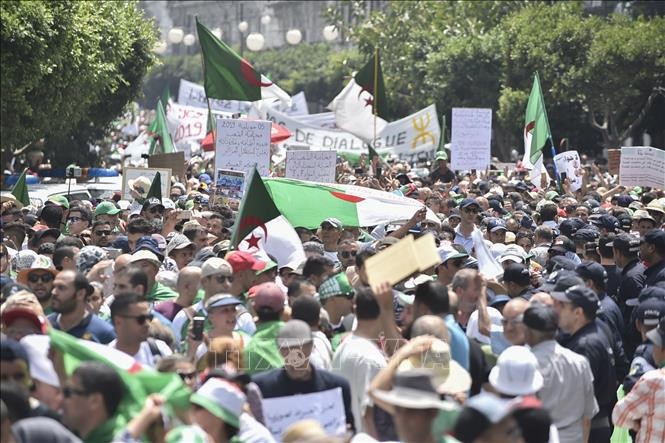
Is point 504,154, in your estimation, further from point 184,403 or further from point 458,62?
point 184,403

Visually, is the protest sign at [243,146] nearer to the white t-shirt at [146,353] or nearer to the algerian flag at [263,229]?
the algerian flag at [263,229]

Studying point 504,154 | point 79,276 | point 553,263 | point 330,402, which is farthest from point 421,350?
point 504,154

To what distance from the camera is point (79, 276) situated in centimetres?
779

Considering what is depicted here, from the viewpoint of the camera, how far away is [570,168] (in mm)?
20062

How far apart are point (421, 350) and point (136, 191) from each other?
1025cm

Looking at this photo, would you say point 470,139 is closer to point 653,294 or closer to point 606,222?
point 606,222

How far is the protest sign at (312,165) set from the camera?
1623cm

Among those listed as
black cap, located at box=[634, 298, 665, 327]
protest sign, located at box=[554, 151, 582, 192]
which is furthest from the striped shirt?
protest sign, located at box=[554, 151, 582, 192]

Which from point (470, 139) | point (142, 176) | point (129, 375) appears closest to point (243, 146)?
point (142, 176)

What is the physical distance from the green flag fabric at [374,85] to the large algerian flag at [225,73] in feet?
16.5

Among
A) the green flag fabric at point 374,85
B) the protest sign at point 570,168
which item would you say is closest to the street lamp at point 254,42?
the green flag fabric at point 374,85

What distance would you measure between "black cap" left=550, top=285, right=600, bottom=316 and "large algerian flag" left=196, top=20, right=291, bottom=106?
30.0 ft

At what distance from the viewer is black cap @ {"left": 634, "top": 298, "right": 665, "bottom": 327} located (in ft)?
28.2

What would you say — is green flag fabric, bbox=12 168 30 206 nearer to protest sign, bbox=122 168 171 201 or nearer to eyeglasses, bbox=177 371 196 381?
protest sign, bbox=122 168 171 201
